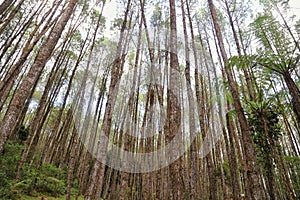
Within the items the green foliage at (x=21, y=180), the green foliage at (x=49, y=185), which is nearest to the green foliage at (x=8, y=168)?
the green foliage at (x=21, y=180)

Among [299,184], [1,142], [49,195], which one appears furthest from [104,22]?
[299,184]

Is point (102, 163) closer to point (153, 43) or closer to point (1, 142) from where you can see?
point (1, 142)

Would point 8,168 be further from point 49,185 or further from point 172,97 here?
point 172,97

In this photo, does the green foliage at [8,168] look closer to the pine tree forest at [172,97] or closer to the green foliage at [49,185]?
the pine tree forest at [172,97]

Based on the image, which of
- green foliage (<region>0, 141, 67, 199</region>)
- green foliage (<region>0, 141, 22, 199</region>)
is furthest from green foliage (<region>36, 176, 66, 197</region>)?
green foliage (<region>0, 141, 22, 199</region>)

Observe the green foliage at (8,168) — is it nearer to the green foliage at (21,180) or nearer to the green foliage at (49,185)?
the green foliage at (21,180)

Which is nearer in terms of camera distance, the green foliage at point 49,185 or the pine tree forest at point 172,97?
the pine tree forest at point 172,97

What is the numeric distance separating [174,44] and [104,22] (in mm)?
6678

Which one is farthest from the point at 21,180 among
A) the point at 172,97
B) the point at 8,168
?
the point at 172,97

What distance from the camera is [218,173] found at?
9383 millimetres

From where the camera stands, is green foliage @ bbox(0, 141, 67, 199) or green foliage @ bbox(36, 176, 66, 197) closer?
green foliage @ bbox(0, 141, 67, 199)

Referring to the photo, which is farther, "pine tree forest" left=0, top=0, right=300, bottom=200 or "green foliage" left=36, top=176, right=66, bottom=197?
"green foliage" left=36, top=176, right=66, bottom=197

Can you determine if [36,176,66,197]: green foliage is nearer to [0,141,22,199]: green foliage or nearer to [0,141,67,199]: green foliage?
[0,141,67,199]: green foliage

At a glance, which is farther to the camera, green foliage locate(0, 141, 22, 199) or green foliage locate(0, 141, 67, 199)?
green foliage locate(0, 141, 67, 199)
